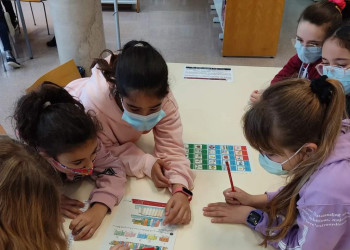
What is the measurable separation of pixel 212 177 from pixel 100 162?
36cm

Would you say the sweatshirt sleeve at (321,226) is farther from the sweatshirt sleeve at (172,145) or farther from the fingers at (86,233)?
the fingers at (86,233)

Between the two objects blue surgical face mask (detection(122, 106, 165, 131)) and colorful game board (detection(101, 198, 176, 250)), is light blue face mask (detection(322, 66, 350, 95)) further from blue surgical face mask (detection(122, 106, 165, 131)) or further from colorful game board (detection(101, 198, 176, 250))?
colorful game board (detection(101, 198, 176, 250))

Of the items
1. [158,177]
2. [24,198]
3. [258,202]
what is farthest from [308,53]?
[24,198]

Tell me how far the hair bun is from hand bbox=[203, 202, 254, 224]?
0.37m

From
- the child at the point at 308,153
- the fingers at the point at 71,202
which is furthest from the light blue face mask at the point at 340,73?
the fingers at the point at 71,202

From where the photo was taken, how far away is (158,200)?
101 centimetres

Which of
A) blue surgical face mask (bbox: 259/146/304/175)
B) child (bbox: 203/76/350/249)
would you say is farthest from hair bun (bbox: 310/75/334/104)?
blue surgical face mask (bbox: 259/146/304/175)

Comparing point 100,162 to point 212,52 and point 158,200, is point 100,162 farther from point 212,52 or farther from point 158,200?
point 212,52

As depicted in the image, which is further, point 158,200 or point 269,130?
point 158,200

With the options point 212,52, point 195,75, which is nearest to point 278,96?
point 195,75

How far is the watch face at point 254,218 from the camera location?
911 mm

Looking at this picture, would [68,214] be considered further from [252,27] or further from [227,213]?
[252,27]

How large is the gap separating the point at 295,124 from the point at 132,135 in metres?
0.60

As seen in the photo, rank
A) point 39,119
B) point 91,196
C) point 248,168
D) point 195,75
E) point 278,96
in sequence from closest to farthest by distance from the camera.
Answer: point 278,96, point 39,119, point 91,196, point 248,168, point 195,75
